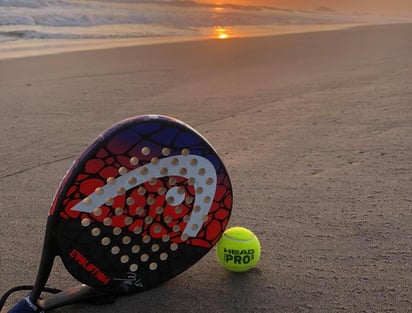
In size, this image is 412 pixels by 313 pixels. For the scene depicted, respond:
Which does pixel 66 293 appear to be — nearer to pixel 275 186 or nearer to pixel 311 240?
pixel 311 240

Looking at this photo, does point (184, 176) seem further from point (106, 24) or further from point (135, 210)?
point (106, 24)

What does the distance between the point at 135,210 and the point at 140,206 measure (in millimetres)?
20

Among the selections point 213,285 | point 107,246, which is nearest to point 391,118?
point 213,285

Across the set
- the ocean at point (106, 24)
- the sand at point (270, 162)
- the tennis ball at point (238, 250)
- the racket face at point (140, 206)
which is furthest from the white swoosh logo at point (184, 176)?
the ocean at point (106, 24)

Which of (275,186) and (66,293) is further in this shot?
(275,186)

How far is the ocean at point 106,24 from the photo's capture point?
10.7 m

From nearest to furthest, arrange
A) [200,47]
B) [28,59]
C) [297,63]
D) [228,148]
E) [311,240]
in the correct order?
[311,240]
[228,148]
[297,63]
[28,59]
[200,47]

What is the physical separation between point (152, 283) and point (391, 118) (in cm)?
274

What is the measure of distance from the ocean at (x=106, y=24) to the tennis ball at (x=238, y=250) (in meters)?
7.33

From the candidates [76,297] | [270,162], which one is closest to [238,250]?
[76,297]

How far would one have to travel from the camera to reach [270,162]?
3.08 metres

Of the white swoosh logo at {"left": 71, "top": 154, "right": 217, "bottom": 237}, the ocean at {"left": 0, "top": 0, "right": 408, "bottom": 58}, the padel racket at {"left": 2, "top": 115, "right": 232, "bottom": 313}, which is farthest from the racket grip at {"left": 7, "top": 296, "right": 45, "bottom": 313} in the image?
the ocean at {"left": 0, "top": 0, "right": 408, "bottom": 58}

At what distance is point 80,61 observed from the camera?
25.4ft

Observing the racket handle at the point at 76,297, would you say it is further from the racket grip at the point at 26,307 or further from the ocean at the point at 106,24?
the ocean at the point at 106,24
